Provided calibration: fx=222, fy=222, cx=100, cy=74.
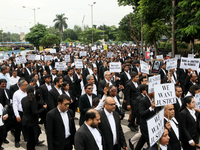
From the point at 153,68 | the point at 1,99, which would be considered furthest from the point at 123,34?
the point at 1,99

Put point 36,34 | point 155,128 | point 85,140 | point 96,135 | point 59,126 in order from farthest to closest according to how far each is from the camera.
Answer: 1. point 36,34
2. point 59,126
3. point 96,135
4. point 85,140
5. point 155,128

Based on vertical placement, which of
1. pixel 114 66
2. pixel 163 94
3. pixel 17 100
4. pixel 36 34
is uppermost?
pixel 36 34

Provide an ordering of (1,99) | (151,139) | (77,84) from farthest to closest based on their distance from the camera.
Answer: (77,84)
(1,99)
(151,139)

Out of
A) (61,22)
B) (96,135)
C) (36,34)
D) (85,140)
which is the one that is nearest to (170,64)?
(96,135)

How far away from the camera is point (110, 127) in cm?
413

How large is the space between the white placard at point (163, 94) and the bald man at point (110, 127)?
0.86 metres

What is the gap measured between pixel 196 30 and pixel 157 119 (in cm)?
919

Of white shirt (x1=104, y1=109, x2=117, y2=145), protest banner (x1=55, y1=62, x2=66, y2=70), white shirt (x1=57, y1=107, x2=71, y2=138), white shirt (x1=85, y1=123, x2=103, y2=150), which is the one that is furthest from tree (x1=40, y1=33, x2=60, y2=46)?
white shirt (x1=85, y1=123, x2=103, y2=150)

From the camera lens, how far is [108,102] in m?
4.17

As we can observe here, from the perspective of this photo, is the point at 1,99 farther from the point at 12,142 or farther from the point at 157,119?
the point at 157,119

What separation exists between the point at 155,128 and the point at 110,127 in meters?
0.99

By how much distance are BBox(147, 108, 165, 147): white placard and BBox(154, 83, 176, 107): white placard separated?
0.76m

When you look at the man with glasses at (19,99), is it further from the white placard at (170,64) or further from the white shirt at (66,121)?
the white placard at (170,64)

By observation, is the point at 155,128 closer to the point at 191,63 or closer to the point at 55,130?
the point at 55,130
